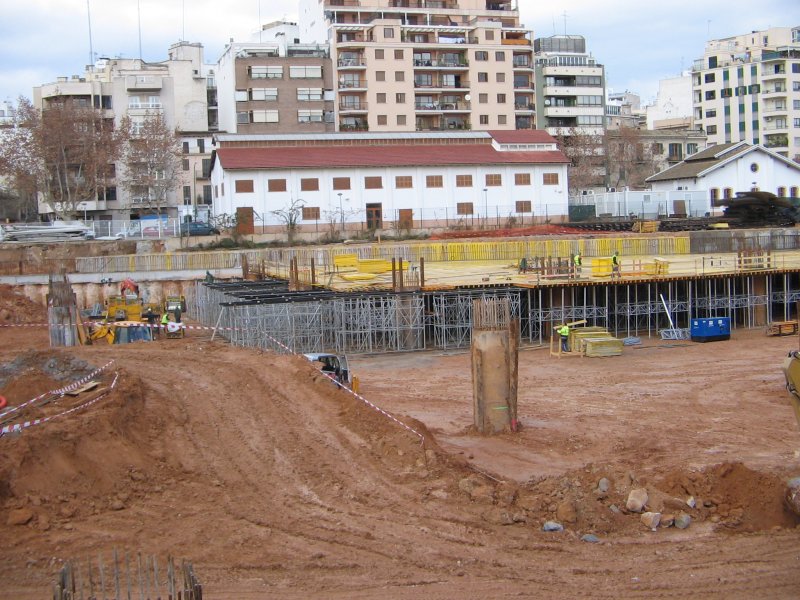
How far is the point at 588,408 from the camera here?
83.8ft

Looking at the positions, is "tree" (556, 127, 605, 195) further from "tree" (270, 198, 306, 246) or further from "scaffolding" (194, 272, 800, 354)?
"scaffolding" (194, 272, 800, 354)

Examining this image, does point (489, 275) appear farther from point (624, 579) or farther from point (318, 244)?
point (624, 579)

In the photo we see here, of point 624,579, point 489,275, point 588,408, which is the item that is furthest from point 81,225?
point 624,579

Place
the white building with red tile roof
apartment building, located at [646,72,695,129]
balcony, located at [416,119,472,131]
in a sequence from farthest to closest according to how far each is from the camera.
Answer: apartment building, located at [646,72,695,129] < balcony, located at [416,119,472,131] < the white building with red tile roof

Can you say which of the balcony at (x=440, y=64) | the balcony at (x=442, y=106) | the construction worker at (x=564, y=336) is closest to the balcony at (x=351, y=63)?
the balcony at (x=440, y=64)

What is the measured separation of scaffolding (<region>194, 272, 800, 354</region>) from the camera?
3222 cm

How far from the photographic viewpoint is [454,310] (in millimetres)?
38219

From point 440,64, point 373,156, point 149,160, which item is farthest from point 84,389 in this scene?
point 440,64

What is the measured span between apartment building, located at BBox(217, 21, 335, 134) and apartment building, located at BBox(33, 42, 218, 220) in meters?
2.61

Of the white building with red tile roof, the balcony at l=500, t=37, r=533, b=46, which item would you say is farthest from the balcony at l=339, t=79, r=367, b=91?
the white building with red tile roof

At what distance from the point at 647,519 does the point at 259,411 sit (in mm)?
8403

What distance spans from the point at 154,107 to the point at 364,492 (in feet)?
235

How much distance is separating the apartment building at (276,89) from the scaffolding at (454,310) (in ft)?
125

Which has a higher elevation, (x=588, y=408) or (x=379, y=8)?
(x=379, y=8)
